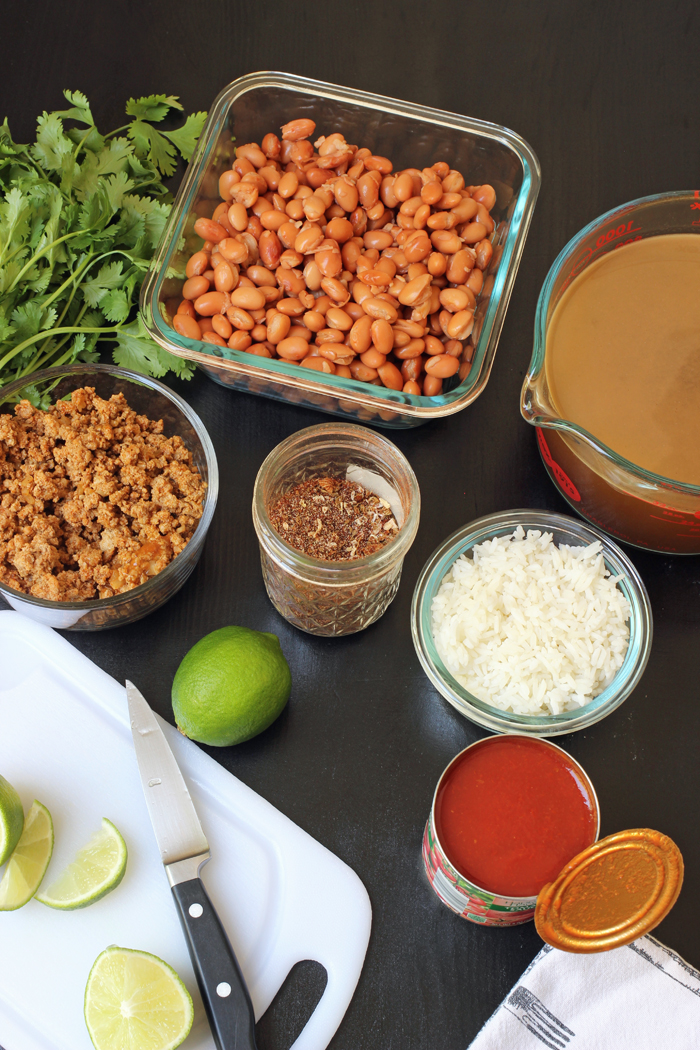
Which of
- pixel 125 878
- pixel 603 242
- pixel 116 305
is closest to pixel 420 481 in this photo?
pixel 603 242

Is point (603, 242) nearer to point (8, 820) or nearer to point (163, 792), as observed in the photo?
point (163, 792)

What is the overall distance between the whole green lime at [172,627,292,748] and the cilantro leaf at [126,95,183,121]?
3.38 feet

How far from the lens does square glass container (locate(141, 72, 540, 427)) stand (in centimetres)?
134

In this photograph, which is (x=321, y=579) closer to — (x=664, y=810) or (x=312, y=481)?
(x=312, y=481)

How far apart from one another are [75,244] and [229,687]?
2.65 feet

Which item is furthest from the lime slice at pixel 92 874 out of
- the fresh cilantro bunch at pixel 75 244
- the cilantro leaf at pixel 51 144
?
the cilantro leaf at pixel 51 144

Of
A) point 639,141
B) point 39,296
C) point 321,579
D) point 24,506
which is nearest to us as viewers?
point 321,579

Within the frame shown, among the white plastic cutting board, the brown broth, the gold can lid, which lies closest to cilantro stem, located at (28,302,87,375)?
the white plastic cutting board

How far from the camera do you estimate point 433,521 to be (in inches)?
58.3

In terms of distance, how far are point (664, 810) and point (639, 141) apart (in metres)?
1.31

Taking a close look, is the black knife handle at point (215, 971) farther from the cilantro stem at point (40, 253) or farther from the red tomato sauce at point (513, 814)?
the cilantro stem at point (40, 253)

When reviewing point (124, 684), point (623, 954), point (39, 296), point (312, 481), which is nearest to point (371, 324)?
point (312, 481)

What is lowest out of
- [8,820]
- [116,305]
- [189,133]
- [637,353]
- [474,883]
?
[8,820]

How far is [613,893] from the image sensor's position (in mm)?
1103
